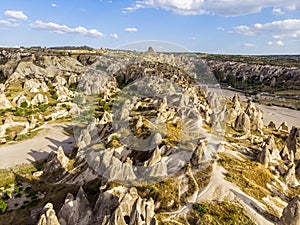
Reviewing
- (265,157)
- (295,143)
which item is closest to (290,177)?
(265,157)

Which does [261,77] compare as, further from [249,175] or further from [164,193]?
[164,193]

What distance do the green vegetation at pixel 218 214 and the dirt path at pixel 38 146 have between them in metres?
32.7

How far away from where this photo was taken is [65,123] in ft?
240

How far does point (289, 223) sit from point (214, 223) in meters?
7.05

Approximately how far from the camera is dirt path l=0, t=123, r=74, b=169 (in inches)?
2048

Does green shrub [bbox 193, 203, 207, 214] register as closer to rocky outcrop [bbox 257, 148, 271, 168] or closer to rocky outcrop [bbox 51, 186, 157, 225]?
rocky outcrop [bbox 51, 186, 157, 225]

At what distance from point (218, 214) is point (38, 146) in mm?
40155

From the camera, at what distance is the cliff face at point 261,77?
155m

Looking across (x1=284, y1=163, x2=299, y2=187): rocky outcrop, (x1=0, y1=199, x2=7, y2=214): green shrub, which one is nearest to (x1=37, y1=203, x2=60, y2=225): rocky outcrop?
(x1=0, y1=199, x2=7, y2=214): green shrub

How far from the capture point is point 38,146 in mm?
58156

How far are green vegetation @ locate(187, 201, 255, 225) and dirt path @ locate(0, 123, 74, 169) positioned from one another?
Answer: 3275 centimetres

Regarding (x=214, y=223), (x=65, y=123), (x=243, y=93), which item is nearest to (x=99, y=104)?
(x=65, y=123)

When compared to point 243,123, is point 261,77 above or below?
below

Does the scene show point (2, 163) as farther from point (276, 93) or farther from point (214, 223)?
point (276, 93)
